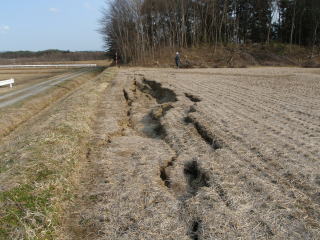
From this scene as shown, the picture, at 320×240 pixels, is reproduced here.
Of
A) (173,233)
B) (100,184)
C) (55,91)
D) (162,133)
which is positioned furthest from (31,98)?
(173,233)

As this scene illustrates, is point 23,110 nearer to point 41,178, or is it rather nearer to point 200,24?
point 41,178

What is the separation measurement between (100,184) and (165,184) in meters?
1.04

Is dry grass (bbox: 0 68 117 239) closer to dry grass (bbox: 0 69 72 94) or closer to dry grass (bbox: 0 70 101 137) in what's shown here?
dry grass (bbox: 0 70 101 137)

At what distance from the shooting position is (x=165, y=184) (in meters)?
4.79

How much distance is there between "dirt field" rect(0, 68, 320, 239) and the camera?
3527 mm

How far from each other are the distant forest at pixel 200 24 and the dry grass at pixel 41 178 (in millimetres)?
36273

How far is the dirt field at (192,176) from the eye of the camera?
353 cm

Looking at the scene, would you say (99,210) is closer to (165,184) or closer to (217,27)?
(165,184)

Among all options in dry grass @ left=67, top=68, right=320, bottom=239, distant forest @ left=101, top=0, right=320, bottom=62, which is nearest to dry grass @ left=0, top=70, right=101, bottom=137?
dry grass @ left=67, top=68, right=320, bottom=239

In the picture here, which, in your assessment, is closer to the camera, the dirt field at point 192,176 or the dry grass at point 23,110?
the dirt field at point 192,176

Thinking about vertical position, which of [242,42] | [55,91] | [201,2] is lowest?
[55,91]

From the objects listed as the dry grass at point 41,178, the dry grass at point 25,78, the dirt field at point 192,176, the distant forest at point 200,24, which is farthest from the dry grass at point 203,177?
the distant forest at point 200,24

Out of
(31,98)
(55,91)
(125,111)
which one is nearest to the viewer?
(125,111)

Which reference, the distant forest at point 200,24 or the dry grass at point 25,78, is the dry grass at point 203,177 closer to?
the dry grass at point 25,78
